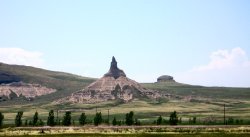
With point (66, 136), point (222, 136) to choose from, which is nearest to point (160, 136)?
point (222, 136)

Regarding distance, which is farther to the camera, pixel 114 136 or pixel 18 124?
pixel 18 124

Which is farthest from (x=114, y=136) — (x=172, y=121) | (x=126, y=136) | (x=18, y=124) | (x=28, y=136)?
(x=18, y=124)

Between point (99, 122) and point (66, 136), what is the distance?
74.4 m

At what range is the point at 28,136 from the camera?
107688 mm

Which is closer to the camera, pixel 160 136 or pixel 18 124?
pixel 160 136

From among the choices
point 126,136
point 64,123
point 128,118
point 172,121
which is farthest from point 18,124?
point 126,136

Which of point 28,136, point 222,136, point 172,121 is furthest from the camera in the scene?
point 172,121

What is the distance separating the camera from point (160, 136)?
335 feet

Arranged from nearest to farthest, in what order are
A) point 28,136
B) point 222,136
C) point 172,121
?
point 222,136 < point 28,136 < point 172,121

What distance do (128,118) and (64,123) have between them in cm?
2689

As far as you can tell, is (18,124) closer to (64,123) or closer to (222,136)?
(64,123)

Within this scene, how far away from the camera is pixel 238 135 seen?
4018 inches

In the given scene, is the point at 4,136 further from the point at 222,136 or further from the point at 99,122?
the point at 99,122

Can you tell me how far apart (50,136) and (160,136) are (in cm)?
2784
